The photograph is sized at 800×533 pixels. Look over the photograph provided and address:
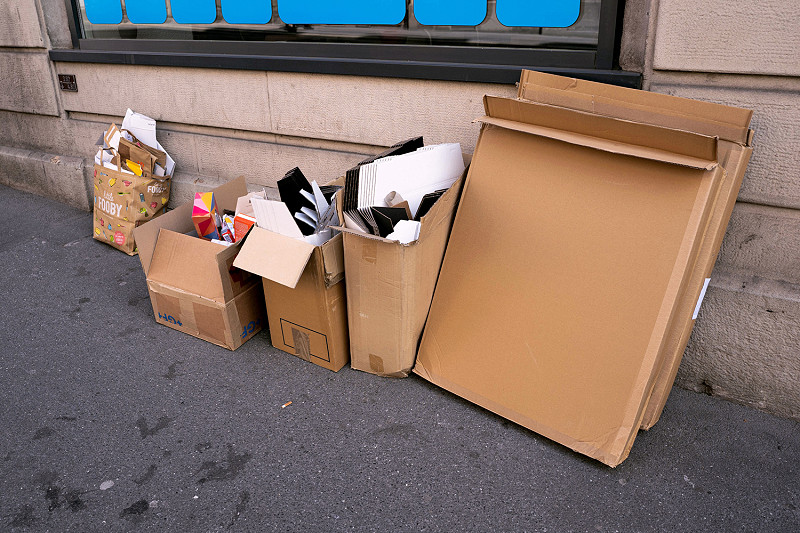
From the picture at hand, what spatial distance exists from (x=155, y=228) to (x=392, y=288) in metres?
1.32

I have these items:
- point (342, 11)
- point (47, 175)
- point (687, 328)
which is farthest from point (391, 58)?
point (47, 175)

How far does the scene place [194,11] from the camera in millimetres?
3908

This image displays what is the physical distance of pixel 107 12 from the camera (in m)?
4.37

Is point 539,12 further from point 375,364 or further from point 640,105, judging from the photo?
point 375,364

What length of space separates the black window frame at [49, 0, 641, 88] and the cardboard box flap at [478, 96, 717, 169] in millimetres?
434

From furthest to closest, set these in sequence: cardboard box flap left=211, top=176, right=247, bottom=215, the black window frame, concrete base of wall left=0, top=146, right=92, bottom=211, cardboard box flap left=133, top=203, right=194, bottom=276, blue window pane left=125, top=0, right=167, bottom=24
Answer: concrete base of wall left=0, top=146, right=92, bottom=211 → blue window pane left=125, top=0, right=167, bottom=24 → cardboard box flap left=211, top=176, right=247, bottom=215 → cardboard box flap left=133, top=203, right=194, bottom=276 → the black window frame

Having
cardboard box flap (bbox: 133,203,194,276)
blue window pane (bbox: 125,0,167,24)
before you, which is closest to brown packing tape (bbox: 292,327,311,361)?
cardboard box flap (bbox: 133,203,194,276)

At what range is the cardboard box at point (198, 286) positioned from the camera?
271cm

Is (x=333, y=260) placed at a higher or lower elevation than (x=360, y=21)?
lower

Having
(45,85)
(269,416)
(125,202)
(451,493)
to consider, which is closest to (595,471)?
(451,493)

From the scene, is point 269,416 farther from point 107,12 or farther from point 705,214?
point 107,12

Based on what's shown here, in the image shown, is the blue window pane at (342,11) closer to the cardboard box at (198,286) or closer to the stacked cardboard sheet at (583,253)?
the stacked cardboard sheet at (583,253)

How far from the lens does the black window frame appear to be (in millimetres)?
2564

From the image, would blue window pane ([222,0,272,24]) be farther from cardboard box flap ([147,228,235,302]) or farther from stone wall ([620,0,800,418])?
stone wall ([620,0,800,418])
